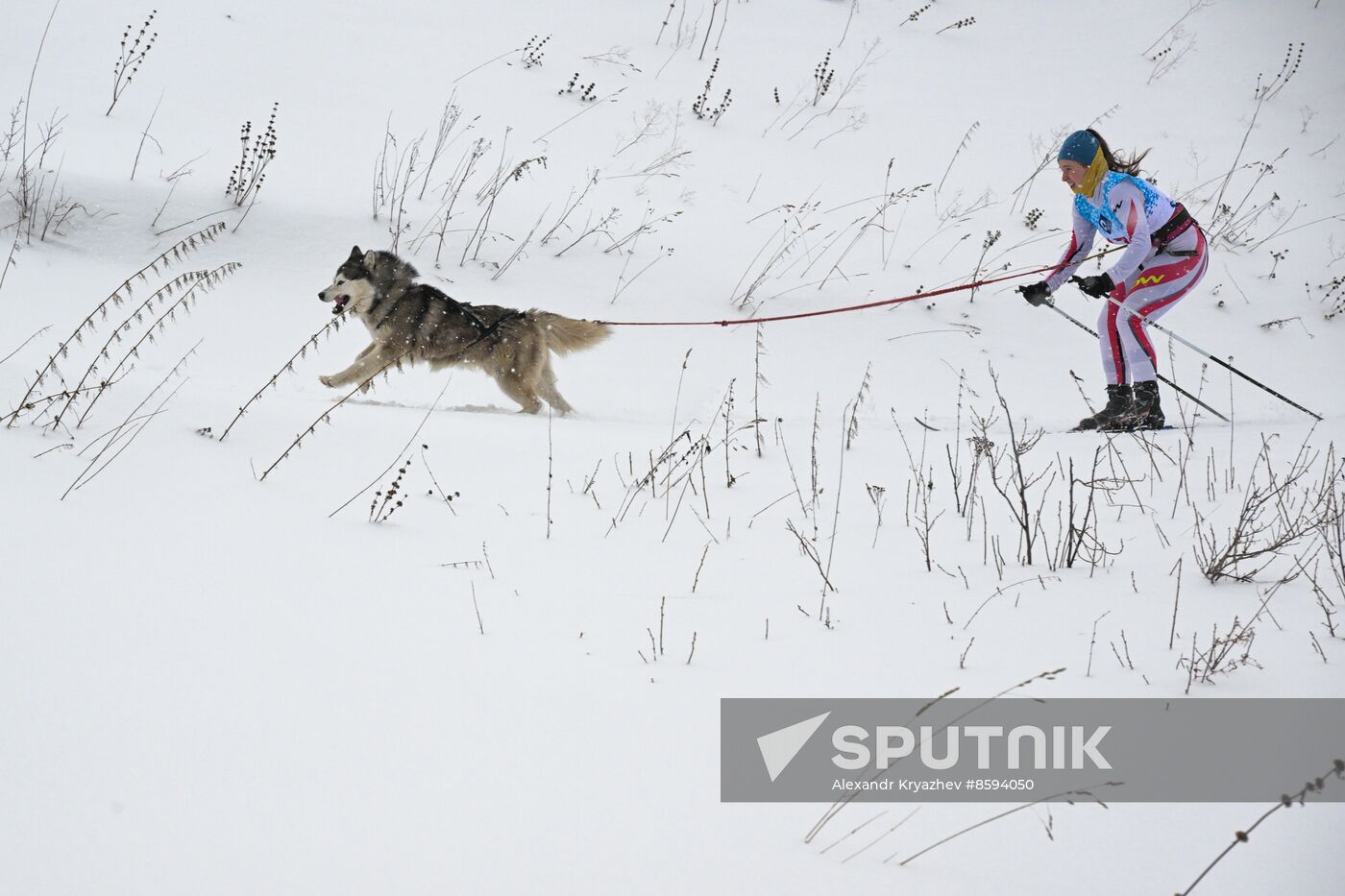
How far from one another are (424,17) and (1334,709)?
32.5 ft

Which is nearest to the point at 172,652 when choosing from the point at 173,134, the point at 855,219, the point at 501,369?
the point at 501,369

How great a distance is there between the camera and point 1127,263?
530 centimetres

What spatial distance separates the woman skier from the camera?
513 centimetres

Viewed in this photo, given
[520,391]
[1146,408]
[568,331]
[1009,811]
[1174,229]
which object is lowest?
[1009,811]

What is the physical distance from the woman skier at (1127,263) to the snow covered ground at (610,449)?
0.44 metres

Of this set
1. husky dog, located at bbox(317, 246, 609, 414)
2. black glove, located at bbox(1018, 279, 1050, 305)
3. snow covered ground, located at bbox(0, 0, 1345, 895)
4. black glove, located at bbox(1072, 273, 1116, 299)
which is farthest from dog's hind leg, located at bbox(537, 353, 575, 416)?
black glove, located at bbox(1072, 273, 1116, 299)

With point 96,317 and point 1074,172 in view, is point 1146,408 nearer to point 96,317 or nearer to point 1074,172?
point 1074,172

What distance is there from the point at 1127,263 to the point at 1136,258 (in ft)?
0.20

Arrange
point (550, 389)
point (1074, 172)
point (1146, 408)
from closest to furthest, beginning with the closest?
1. point (1074, 172)
2. point (1146, 408)
3. point (550, 389)

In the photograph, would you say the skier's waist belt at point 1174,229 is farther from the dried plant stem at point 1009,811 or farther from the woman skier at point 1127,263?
the dried plant stem at point 1009,811

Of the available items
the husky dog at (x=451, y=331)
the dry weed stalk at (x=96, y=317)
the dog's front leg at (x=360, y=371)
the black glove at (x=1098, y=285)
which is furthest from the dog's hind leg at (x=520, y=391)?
the black glove at (x=1098, y=285)

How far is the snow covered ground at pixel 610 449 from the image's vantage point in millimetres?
1654

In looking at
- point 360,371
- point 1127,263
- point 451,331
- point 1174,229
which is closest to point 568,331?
point 451,331

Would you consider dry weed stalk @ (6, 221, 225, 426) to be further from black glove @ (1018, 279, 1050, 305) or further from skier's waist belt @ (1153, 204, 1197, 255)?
skier's waist belt @ (1153, 204, 1197, 255)
